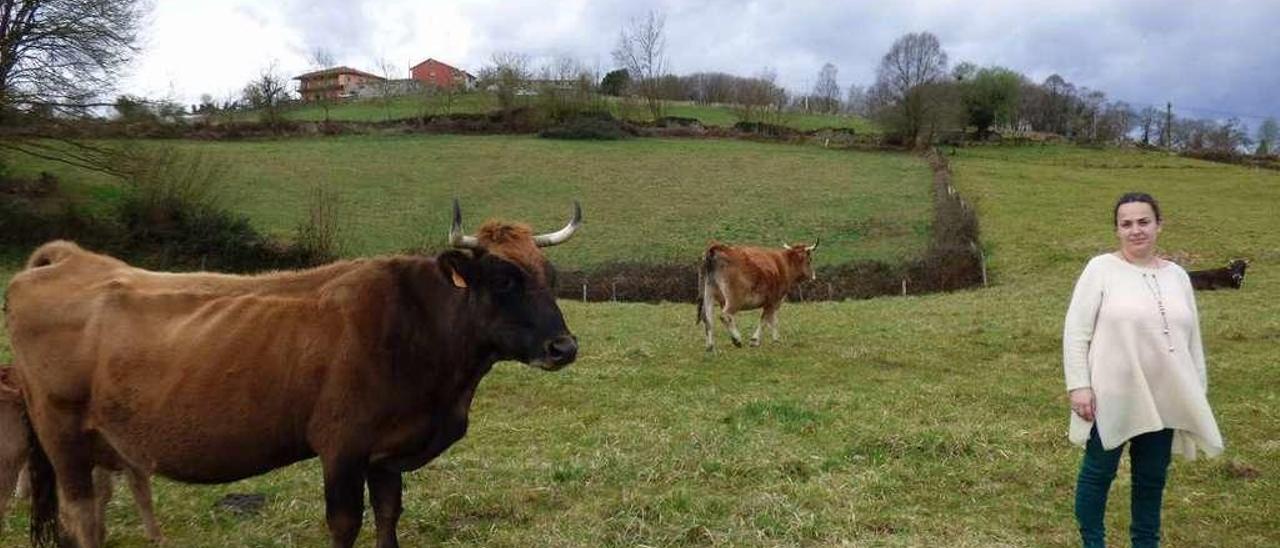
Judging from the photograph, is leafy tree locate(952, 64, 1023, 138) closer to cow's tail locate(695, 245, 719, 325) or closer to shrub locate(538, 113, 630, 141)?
shrub locate(538, 113, 630, 141)

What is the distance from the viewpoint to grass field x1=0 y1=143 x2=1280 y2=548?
637 cm

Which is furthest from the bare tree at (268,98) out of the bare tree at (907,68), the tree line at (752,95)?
the bare tree at (907,68)

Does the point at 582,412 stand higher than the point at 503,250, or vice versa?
the point at 503,250

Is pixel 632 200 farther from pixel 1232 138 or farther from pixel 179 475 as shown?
pixel 1232 138

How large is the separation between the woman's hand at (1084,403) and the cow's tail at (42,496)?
649cm

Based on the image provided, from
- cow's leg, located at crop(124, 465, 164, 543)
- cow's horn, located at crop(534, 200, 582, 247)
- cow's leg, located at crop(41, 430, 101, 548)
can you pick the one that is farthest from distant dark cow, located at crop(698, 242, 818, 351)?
cow's leg, located at crop(41, 430, 101, 548)

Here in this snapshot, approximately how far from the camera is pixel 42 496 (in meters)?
5.88

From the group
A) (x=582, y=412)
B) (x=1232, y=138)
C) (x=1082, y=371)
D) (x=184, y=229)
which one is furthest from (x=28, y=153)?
(x=1232, y=138)

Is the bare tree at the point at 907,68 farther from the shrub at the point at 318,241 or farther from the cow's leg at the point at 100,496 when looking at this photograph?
the cow's leg at the point at 100,496

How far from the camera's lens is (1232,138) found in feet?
267

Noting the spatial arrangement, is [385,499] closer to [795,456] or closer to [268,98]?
[795,456]

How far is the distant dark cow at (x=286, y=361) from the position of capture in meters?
5.13

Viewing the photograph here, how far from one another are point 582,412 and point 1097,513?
6.52 metres

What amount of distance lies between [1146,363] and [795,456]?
12.0 ft
